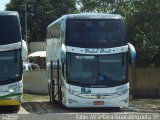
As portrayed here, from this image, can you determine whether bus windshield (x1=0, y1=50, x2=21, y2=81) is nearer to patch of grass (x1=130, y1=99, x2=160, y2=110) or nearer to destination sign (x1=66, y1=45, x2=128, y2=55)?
destination sign (x1=66, y1=45, x2=128, y2=55)

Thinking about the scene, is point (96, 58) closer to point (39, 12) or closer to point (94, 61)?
point (94, 61)

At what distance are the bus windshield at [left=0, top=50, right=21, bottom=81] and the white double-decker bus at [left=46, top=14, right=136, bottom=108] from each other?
5.90 ft

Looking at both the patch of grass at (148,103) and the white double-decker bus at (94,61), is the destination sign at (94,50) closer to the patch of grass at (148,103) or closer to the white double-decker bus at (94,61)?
the white double-decker bus at (94,61)

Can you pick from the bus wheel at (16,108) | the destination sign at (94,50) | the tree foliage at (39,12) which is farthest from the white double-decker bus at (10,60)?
the tree foliage at (39,12)

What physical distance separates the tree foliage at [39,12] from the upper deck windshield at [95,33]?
5634 cm

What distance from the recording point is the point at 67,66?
2184 cm

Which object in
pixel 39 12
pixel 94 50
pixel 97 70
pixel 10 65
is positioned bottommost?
pixel 39 12

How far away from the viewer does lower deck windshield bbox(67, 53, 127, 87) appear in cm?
2188

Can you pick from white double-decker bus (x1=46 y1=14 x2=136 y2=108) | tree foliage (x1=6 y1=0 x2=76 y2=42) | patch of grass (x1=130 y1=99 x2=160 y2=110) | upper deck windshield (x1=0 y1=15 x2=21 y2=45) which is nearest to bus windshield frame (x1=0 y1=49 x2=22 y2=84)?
upper deck windshield (x1=0 y1=15 x2=21 y2=45)

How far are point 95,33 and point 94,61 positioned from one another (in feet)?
3.82

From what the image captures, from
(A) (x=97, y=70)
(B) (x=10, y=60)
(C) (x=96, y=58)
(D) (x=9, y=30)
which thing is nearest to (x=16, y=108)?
(B) (x=10, y=60)

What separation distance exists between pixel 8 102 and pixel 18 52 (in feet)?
6.61

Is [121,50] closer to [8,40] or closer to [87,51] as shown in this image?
[87,51]

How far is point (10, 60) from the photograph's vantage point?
70.0 feet
